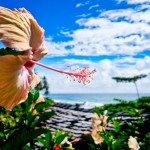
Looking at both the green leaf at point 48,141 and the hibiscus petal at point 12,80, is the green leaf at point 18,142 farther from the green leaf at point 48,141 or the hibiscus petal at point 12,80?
the green leaf at point 48,141

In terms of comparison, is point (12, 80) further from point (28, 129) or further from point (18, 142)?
point (28, 129)

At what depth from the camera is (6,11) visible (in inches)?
34.0

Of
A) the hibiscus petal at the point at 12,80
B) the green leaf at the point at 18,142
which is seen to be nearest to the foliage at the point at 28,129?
the green leaf at the point at 18,142

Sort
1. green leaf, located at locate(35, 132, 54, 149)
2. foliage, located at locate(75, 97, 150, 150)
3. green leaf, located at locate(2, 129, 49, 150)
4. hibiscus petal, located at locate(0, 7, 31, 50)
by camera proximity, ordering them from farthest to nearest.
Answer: foliage, located at locate(75, 97, 150, 150)
green leaf, located at locate(35, 132, 54, 149)
green leaf, located at locate(2, 129, 49, 150)
hibiscus petal, located at locate(0, 7, 31, 50)

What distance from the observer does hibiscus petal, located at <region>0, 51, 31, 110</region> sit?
0.84 meters

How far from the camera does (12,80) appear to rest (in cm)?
90

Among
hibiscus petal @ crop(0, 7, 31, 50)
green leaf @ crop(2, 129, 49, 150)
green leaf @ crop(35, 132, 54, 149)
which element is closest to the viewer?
hibiscus petal @ crop(0, 7, 31, 50)

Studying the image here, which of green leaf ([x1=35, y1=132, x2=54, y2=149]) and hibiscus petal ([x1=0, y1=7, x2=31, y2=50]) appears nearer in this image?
hibiscus petal ([x1=0, y1=7, x2=31, y2=50])

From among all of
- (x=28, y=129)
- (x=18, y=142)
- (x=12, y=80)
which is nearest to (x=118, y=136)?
(x=28, y=129)

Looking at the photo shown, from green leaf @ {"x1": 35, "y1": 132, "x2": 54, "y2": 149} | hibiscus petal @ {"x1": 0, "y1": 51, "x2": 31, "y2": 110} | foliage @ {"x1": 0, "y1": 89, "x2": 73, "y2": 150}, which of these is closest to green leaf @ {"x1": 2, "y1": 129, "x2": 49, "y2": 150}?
foliage @ {"x1": 0, "y1": 89, "x2": 73, "y2": 150}

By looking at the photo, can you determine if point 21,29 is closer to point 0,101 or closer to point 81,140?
point 0,101

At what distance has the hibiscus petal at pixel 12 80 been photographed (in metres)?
0.84

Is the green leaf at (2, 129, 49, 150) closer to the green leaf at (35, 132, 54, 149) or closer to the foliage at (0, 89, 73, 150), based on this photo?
the foliage at (0, 89, 73, 150)

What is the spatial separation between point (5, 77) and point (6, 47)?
0.08 metres
